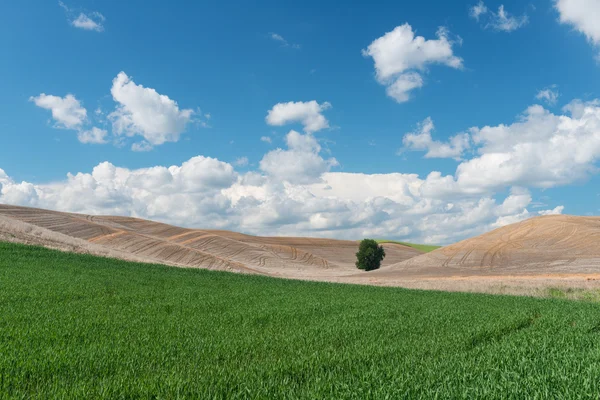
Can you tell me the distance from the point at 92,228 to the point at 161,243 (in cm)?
1847

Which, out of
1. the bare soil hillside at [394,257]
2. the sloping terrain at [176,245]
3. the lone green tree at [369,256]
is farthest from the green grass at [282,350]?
the lone green tree at [369,256]

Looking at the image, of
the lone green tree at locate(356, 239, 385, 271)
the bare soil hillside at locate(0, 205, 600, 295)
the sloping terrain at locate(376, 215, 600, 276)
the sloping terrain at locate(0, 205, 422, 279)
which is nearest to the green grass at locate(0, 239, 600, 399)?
the bare soil hillside at locate(0, 205, 600, 295)

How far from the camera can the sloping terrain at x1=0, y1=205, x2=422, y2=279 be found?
6512cm

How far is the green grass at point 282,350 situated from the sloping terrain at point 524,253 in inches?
2004

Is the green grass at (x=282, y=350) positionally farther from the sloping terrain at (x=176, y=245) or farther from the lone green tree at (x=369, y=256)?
the lone green tree at (x=369, y=256)

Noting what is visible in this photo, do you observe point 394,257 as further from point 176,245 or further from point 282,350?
point 282,350

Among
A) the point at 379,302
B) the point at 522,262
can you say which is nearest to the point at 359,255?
the point at 522,262

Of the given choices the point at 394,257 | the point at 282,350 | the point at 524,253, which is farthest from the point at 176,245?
the point at 282,350

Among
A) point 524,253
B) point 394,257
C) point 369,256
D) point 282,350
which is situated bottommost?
point 282,350

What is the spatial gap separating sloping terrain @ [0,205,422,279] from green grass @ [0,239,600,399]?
48164mm

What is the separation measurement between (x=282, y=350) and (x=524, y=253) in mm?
72406

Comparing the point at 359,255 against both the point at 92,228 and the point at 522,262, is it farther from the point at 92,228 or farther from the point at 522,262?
the point at 92,228

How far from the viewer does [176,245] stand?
84188 mm

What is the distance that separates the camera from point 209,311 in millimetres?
16172
